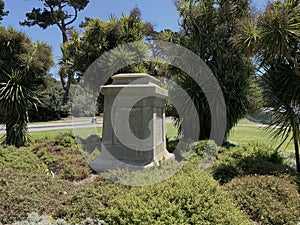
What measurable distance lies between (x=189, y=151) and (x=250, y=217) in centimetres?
320

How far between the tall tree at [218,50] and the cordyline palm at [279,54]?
7.74ft

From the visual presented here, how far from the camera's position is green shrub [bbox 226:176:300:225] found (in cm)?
317

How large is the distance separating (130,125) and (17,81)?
14.3 feet

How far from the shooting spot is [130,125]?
5.55 m

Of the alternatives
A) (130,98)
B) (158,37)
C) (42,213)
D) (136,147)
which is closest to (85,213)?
(42,213)

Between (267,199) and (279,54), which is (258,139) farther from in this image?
(267,199)

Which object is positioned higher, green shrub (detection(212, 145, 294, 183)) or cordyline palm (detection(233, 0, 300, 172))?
cordyline palm (detection(233, 0, 300, 172))

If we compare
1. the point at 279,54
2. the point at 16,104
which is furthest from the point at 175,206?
the point at 16,104

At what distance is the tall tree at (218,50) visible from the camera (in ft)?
26.4

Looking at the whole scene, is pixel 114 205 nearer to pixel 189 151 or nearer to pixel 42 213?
pixel 42 213

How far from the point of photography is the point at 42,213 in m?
3.15

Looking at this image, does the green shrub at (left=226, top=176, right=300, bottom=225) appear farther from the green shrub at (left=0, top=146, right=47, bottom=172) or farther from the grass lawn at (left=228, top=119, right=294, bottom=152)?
the green shrub at (left=0, top=146, right=47, bottom=172)

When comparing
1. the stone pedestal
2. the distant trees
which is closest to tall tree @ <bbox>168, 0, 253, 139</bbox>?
the stone pedestal

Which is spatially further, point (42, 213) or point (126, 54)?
point (126, 54)
